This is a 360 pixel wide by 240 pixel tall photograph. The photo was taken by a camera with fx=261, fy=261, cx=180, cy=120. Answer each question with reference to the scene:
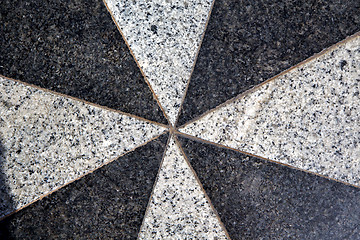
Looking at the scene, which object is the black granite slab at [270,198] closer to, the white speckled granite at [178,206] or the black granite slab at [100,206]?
the white speckled granite at [178,206]

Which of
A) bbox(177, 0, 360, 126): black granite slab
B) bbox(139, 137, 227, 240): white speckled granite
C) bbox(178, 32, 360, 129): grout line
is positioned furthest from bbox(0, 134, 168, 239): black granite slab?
bbox(177, 0, 360, 126): black granite slab

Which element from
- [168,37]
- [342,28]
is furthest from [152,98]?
[342,28]

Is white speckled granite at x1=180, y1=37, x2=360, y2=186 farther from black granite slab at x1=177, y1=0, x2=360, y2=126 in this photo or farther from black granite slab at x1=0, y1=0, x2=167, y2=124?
black granite slab at x1=0, y1=0, x2=167, y2=124

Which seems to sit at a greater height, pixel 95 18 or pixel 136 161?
pixel 95 18

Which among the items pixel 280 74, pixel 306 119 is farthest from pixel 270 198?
pixel 280 74

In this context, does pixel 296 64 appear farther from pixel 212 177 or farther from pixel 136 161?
pixel 136 161
